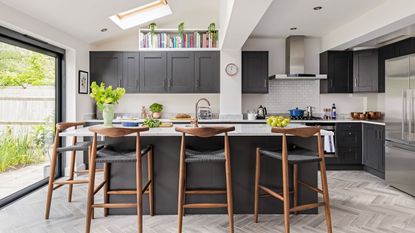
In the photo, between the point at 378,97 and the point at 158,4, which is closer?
the point at 158,4

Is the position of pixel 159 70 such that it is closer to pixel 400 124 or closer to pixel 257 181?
pixel 257 181

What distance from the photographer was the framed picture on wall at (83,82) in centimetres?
504

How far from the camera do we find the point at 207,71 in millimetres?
5488

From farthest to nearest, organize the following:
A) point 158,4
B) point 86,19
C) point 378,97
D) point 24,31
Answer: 1. point 378,97
2. point 158,4
3. point 86,19
4. point 24,31

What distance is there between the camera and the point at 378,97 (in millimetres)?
5738

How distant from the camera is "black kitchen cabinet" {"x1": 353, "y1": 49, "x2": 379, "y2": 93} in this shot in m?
5.31

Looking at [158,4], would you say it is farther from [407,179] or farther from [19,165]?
[407,179]

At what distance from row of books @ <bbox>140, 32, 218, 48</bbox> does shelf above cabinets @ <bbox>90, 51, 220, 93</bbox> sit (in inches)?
A: 5.9

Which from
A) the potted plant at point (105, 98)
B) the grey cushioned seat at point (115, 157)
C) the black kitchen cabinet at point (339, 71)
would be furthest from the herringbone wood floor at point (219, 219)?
the black kitchen cabinet at point (339, 71)

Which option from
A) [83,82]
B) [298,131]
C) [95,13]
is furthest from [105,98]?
[83,82]

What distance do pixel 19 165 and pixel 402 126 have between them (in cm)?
537

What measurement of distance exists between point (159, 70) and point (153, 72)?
0.13 m

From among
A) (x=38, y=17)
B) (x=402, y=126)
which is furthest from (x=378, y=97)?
(x=38, y=17)

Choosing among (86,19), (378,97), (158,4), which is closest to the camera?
(86,19)
